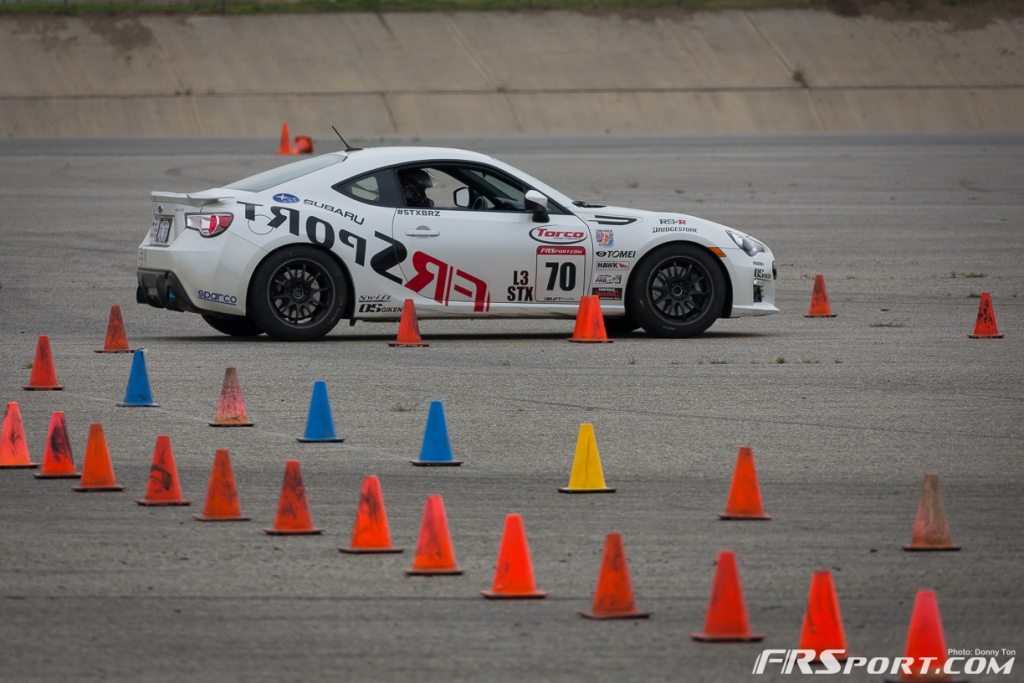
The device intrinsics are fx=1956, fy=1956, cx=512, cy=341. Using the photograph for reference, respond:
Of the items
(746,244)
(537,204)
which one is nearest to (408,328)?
(537,204)

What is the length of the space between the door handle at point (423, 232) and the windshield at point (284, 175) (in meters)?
0.88

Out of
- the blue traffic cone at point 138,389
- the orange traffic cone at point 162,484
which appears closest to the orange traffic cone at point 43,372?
the blue traffic cone at point 138,389

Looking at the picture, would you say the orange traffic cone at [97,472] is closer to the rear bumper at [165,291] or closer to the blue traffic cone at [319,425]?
the blue traffic cone at [319,425]

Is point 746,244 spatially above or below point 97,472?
above

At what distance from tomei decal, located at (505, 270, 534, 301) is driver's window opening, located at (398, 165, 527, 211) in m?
0.54

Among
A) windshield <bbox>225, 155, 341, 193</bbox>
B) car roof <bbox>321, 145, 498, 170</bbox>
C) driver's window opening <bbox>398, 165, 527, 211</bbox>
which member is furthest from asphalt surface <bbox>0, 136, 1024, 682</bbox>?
car roof <bbox>321, 145, 498, 170</bbox>

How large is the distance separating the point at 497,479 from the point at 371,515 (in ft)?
6.08

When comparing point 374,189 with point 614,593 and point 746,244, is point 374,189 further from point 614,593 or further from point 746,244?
point 614,593

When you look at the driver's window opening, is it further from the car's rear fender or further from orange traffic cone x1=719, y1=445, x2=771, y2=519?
orange traffic cone x1=719, y1=445, x2=771, y2=519

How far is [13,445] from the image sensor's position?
9.80m

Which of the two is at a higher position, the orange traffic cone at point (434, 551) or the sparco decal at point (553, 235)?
the sparco decal at point (553, 235)

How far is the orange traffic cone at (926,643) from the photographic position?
5844mm

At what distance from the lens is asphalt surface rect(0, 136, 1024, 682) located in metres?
6.52

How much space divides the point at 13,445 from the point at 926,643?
17.9 ft
